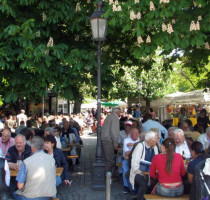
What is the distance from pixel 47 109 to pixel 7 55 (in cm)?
2157

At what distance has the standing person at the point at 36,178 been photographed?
17.1 ft

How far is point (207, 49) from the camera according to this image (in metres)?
9.52

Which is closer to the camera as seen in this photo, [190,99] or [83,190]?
[83,190]

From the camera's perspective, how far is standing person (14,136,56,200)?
17.1 feet

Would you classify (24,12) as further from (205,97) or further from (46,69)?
(205,97)

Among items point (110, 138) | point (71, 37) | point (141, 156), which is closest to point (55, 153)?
point (141, 156)

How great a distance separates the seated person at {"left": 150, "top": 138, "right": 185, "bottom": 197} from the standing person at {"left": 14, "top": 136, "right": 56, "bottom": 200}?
5.55 feet

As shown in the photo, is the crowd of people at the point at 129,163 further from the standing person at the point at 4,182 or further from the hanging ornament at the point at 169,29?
the hanging ornament at the point at 169,29

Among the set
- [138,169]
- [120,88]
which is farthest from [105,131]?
[120,88]

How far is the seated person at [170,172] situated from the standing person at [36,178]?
1.69 meters

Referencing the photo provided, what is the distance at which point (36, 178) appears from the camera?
5258 millimetres

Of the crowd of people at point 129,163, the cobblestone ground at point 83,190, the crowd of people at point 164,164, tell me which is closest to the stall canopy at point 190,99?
the crowd of people at point 129,163

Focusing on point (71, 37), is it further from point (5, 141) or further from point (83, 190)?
point (83, 190)

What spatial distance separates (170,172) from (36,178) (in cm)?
203
